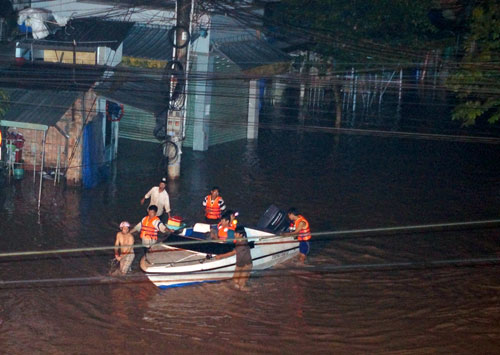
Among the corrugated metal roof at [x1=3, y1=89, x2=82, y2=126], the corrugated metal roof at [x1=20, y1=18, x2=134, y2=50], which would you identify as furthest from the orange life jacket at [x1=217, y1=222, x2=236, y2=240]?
the corrugated metal roof at [x1=20, y1=18, x2=134, y2=50]

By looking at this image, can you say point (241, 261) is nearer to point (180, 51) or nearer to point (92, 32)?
point (180, 51)

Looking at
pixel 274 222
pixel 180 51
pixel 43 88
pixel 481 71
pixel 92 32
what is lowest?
pixel 274 222

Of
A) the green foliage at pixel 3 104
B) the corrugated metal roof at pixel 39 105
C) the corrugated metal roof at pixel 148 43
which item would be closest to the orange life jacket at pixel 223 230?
the corrugated metal roof at pixel 39 105

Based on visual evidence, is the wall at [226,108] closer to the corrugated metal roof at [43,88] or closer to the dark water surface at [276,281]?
the dark water surface at [276,281]

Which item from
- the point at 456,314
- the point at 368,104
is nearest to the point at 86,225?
the point at 456,314

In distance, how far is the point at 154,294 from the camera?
11.8 metres

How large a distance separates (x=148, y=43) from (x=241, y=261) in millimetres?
13527

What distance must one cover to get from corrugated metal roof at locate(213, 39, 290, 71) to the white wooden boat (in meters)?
12.4

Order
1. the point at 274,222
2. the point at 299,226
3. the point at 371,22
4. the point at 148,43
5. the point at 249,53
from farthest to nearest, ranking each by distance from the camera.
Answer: the point at 371,22
the point at 249,53
the point at 148,43
the point at 274,222
the point at 299,226

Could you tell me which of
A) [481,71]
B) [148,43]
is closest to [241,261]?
[481,71]

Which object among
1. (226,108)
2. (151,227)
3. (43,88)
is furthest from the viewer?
(226,108)

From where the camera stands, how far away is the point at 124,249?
39.3ft

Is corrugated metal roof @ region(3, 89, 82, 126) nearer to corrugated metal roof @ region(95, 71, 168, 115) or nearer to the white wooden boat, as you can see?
corrugated metal roof @ region(95, 71, 168, 115)

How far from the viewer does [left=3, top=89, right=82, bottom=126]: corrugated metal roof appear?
1714cm
